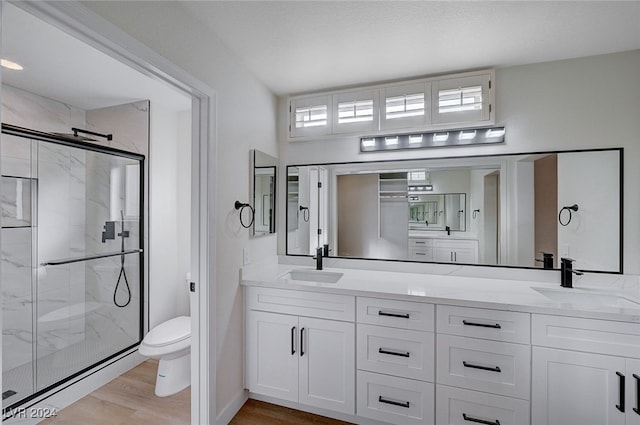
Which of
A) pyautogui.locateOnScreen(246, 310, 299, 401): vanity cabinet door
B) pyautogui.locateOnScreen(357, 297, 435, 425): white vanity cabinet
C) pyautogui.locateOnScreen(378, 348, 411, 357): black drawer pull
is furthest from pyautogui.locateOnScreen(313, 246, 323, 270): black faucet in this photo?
pyautogui.locateOnScreen(378, 348, 411, 357): black drawer pull

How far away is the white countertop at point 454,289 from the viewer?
1624mm

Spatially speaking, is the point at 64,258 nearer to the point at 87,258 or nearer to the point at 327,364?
the point at 87,258

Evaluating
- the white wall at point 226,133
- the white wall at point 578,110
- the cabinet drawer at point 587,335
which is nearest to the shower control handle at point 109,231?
the white wall at point 226,133

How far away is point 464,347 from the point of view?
1.76 meters

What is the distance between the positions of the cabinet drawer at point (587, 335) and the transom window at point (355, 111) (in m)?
1.76

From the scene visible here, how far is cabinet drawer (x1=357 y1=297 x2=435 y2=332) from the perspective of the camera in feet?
5.99

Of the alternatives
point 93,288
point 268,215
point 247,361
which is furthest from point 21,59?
point 247,361

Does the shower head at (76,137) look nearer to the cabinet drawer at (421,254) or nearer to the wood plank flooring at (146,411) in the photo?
the wood plank flooring at (146,411)

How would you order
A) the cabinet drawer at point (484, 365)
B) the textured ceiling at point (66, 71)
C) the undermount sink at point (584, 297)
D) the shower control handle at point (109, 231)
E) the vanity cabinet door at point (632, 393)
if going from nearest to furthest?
the vanity cabinet door at point (632, 393) < the cabinet drawer at point (484, 365) < the textured ceiling at point (66, 71) < the undermount sink at point (584, 297) < the shower control handle at point (109, 231)

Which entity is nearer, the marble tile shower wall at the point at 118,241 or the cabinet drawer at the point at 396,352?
the cabinet drawer at the point at 396,352

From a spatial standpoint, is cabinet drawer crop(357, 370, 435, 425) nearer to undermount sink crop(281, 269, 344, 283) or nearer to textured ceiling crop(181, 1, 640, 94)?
undermount sink crop(281, 269, 344, 283)

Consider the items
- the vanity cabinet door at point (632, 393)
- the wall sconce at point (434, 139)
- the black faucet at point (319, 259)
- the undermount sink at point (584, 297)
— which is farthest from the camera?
the black faucet at point (319, 259)

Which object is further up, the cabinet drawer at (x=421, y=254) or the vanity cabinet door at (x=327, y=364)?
the cabinet drawer at (x=421, y=254)

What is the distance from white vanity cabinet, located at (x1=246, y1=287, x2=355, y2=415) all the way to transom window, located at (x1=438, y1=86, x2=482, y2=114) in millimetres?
1555
